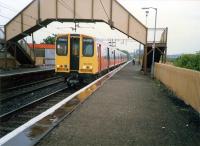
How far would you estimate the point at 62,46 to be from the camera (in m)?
19.0

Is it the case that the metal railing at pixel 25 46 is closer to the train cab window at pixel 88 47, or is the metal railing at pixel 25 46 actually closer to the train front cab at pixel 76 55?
the train front cab at pixel 76 55

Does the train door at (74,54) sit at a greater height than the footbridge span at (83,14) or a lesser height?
lesser

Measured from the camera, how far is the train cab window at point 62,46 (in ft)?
62.1

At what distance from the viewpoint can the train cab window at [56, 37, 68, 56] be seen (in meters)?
18.9

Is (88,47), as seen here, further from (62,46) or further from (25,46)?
(25,46)

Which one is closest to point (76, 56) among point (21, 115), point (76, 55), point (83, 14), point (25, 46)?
point (76, 55)

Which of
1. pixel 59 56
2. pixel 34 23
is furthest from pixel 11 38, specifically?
pixel 59 56

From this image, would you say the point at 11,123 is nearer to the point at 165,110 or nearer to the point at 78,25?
the point at 165,110

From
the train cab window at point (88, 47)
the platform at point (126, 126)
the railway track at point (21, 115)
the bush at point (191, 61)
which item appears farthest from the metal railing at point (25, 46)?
the platform at point (126, 126)

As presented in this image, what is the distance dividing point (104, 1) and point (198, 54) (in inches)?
561

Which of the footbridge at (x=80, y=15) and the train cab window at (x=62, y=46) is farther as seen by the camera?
the footbridge at (x=80, y=15)

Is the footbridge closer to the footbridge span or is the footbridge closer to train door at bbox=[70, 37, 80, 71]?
the footbridge span

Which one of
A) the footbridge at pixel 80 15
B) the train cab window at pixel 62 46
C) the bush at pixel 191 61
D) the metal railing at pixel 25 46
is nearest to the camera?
the bush at pixel 191 61

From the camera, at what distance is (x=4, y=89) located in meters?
17.6
